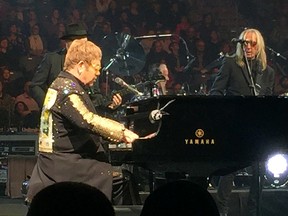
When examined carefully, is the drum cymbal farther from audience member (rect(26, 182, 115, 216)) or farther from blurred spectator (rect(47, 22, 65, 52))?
audience member (rect(26, 182, 115, 216))

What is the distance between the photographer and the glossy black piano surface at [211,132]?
411 cm

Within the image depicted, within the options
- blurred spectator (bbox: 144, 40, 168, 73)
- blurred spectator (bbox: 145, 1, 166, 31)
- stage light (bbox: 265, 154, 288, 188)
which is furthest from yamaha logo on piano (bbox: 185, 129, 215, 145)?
A: blurred spectator (bbox: 145, 1, 166, 31)

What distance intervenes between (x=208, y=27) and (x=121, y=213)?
20.9 ft

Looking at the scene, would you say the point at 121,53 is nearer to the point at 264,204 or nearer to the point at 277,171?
the point at 277,171

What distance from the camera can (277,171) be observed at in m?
7.78

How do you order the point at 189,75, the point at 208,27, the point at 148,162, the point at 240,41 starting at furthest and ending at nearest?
the point at 208,27 → the point at 189,75 → the point at 240,41 → the point at 148,162

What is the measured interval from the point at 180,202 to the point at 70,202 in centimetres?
50

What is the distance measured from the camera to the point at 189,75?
10.9 m

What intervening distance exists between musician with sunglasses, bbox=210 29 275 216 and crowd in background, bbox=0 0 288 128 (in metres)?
3.70

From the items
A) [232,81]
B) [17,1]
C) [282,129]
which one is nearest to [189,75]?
[17,1]

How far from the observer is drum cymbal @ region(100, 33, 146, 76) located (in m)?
8.06

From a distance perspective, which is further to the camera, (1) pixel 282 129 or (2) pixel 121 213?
(2) pixel 121 213

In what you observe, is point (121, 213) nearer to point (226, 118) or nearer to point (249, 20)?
point (226, 118)

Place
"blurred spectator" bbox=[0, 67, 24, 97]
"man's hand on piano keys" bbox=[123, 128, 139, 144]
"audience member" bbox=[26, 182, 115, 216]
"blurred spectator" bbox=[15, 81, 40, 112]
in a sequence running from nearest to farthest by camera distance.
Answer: "audience member" bbox=[26, 182, 115, 216] → "man's hand on piano keys" bbox=[123, 128, 139, 144] → "blurred spectator" bbox=[15, 81, 40, 112] → "blurred spectator" bbox=[0, 67, 24, 97]
